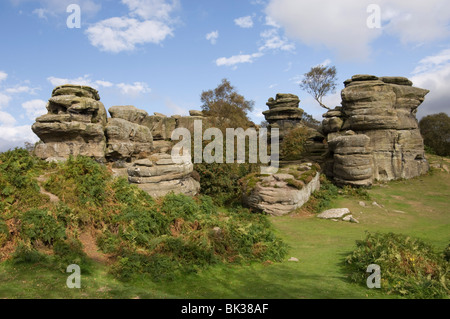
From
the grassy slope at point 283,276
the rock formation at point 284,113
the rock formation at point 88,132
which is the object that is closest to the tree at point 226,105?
the rock formation at point 284,113

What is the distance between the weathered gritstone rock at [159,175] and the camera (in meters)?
12.9

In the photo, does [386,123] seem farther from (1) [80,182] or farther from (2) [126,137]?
(1) [80,182]

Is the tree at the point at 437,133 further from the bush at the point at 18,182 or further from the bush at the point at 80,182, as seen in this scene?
the bush at the point at 18,182

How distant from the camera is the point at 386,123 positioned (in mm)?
21188

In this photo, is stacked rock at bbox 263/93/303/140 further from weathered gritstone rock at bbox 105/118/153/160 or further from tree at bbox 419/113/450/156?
weathered gritstone rock at bbox 105/118/153/160

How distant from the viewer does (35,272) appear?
6148mm

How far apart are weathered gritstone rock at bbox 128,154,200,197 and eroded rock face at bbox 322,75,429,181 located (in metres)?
Result: 12.5

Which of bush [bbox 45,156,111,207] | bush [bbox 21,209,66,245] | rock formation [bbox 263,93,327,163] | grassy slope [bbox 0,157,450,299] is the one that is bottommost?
grassy slope [bbox 0,157,450,299]

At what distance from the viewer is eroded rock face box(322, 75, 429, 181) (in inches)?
838

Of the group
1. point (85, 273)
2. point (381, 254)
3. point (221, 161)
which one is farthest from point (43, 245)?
point (221, 161)

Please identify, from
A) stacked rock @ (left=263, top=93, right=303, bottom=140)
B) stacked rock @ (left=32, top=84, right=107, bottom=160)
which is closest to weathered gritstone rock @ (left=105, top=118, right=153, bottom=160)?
stacked rock @ (left=32, top=84, right=107, bottom=160)

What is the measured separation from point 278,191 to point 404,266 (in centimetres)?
756

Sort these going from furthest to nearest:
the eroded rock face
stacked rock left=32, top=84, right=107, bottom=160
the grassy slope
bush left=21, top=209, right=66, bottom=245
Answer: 1. the eroded rock face
2. stacked rock left=32, top=84, right=107, bottom=160
3. bush left=21, top=209, right=66, bottom=245
4. the grassy slope

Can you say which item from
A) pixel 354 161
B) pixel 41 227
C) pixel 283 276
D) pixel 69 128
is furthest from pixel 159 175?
pixel 354 161
